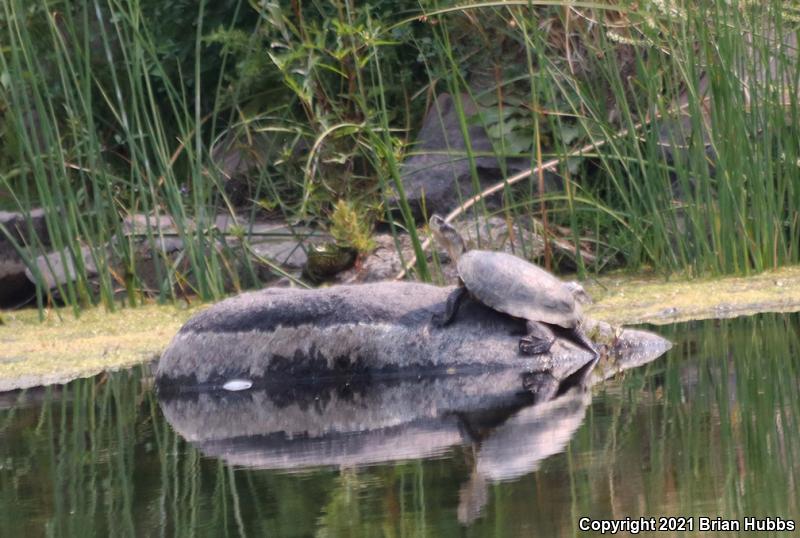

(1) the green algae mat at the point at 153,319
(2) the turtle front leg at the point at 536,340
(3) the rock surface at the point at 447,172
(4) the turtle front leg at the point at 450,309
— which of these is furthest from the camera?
(3) the rock surface at the point at 447,172

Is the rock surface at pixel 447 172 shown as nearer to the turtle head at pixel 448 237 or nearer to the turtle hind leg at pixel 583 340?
the turtle head at pixel 448 237

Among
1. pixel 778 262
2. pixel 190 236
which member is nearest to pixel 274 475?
pixel 190 236

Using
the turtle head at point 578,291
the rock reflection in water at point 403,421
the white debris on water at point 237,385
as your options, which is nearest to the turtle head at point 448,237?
the turtle head at point 578,291

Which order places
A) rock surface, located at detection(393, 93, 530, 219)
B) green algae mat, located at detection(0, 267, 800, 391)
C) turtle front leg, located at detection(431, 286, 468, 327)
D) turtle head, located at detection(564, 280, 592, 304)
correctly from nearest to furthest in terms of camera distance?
turtle front leg, located at detection(431, 286, 468, 327) → turtle head, located at detection(564, 280, 592, 304) → green algae mat, located at detection(0, 267, 800, 391) → rock surface, located at detection(393, 93, 530, 219)

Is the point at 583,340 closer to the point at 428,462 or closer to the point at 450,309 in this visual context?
the point at 450,309

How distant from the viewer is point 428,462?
2.62m

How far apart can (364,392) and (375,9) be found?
4.62 meters

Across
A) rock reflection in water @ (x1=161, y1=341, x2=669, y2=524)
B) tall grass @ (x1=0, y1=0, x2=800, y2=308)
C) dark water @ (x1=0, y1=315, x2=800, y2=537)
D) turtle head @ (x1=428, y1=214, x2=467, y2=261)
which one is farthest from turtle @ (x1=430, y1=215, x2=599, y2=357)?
tall grass @ (x1=0, y1=0, x2=800, y2=308)

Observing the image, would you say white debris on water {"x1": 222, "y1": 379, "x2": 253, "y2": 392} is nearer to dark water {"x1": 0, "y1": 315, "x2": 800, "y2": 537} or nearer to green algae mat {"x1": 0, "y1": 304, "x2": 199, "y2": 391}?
dark water {"x1": 0, "y1": 315, "x2": 800, "y2": 537}

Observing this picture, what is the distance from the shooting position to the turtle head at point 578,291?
4.31 meters

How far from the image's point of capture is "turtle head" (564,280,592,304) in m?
4.31

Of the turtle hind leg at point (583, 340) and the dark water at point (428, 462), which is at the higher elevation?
the dark water at point (428, 462)

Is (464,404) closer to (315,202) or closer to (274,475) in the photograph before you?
(274,475)

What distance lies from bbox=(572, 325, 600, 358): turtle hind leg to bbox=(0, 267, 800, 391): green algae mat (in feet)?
2.32
